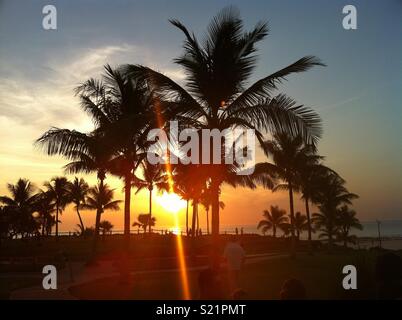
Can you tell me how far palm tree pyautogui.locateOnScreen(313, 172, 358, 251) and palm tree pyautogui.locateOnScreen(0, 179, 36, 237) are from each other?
2743 centimetres

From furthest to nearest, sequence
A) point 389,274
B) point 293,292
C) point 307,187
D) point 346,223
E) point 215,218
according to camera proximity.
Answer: point 346,223
point 307,187
point 215,218
point 389,274
point 293,292

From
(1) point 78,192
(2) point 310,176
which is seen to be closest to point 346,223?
(2) point 310,176

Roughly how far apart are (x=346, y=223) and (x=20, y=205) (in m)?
34.9

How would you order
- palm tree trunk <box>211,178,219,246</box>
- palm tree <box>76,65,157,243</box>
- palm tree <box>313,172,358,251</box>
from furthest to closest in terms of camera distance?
palm tree <box>313,172,358,251</box> < palm tree <box>76,65,157,243</box> < palm tree trunk <box>211,178,219,246</box>

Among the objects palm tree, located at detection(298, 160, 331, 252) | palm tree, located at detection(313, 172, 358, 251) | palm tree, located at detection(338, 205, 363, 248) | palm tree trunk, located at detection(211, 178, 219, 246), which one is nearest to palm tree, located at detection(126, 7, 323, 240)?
palm tree trunk, located at detection(211, 178, 219, 246)

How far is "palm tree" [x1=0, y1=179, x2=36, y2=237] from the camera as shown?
40.4m

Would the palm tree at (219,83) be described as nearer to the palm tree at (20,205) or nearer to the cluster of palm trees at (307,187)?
the cluster of palm trees at (307,187)

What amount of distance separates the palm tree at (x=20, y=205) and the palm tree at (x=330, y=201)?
90.0 ft

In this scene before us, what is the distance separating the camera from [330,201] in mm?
44125

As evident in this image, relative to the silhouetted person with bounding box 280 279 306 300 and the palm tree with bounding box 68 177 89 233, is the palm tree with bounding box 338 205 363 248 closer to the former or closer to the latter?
the palm tree with bounding box 68 177 89 233

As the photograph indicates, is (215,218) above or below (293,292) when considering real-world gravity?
above

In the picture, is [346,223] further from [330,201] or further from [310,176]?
[310,176]
